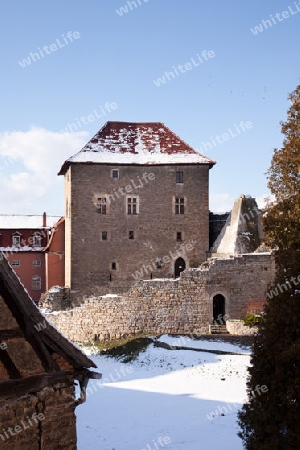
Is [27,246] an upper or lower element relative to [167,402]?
upper

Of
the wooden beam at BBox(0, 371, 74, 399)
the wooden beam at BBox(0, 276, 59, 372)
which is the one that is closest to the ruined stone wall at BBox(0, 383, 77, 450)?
the wooden beam at BBox(0, 371, 74, 399)

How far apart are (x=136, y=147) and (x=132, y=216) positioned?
5.05m

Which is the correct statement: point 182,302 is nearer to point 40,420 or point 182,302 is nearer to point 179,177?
point 179,177

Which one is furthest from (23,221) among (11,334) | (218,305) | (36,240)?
(11,334)

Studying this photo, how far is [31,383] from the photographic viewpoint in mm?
7809

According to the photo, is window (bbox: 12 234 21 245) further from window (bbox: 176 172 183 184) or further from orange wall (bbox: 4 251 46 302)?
window (bbox: 176 172 183 184)

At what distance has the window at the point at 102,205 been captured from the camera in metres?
34.2

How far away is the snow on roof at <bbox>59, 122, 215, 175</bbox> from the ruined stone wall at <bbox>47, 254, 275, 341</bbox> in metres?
9.92

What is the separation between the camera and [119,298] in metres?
26.4

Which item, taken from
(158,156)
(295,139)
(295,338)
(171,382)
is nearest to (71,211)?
(158,156)

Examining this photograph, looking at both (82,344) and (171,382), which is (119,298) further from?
(171,382)

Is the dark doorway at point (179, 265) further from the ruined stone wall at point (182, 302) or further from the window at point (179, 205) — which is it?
the ruined stone wall at point (182, 302)

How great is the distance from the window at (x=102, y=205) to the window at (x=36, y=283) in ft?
39.5

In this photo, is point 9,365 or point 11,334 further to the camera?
point 9,365
